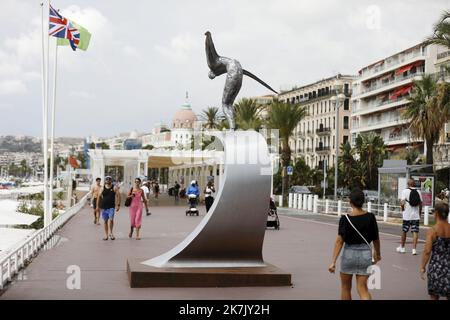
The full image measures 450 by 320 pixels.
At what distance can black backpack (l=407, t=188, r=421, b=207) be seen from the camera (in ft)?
50.5

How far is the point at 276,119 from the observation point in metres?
48.2

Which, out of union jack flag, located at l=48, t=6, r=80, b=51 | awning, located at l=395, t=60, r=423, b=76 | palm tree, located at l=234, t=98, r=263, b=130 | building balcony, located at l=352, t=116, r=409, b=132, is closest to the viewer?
union jack flag, located at l=48, t=6, r=80, b=51

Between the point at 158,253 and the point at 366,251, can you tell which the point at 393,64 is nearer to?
the point at 158,253

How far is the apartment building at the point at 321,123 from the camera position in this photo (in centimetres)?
9181

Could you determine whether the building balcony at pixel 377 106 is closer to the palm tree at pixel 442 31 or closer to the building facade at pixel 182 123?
the palm tree at pixel 442 31

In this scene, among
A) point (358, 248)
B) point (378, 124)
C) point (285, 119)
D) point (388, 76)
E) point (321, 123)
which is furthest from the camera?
point (321, 123)

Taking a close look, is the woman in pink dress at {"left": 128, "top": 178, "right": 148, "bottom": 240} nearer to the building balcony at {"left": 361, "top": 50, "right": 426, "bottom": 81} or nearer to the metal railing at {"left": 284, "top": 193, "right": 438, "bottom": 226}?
the metal railing at {"left": 284, "top": 193, "right": 438, "bottom": 226}

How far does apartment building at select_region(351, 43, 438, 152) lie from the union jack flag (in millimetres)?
46351

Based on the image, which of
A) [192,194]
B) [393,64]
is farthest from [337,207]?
[393,64]

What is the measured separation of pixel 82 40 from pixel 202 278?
15412 mm

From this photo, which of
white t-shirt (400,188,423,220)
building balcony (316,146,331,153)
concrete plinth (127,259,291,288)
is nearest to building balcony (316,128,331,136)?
building balcony (316,146,331,153)

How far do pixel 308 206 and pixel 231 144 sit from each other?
28.1m

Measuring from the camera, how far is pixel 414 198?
1546cm
